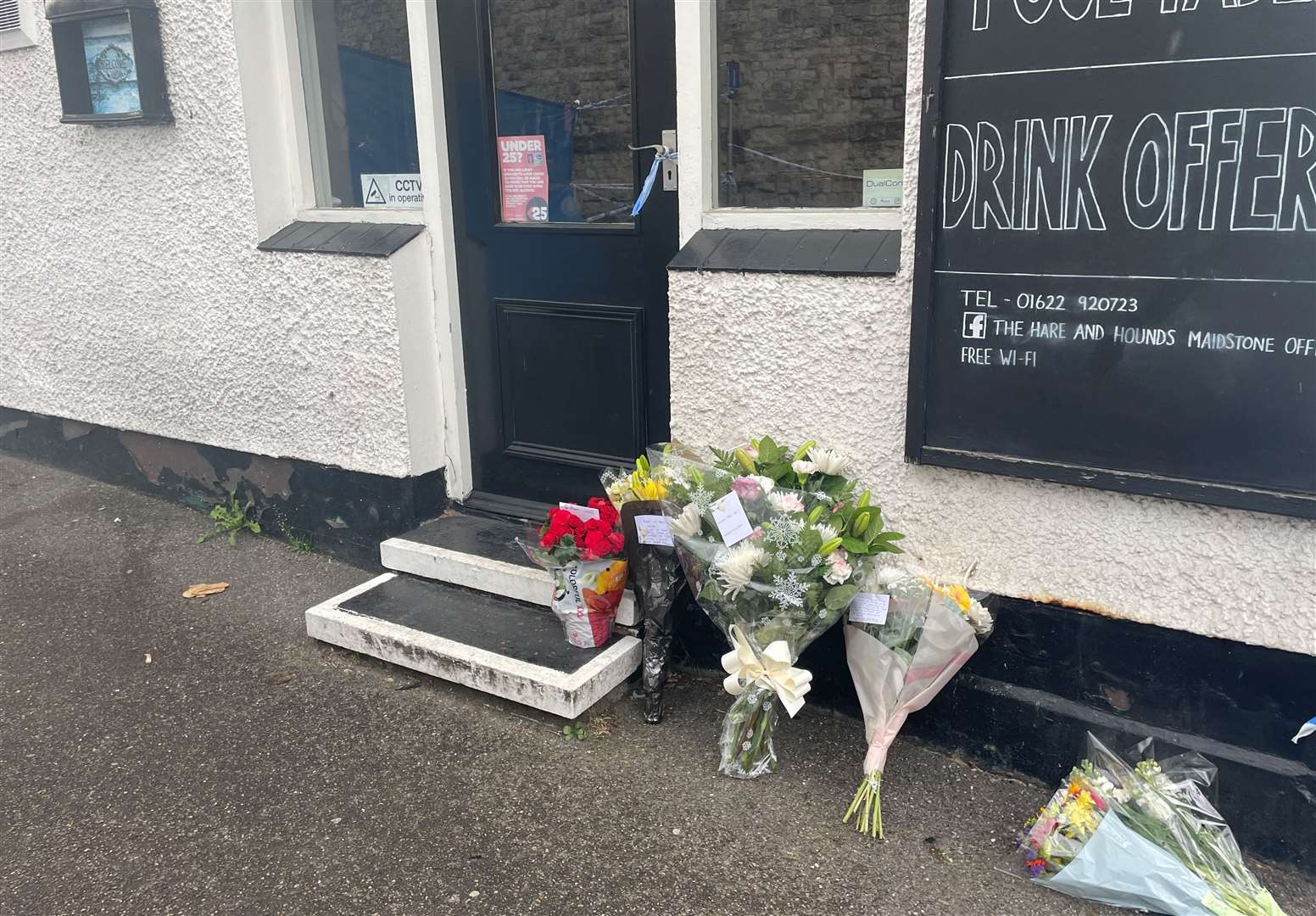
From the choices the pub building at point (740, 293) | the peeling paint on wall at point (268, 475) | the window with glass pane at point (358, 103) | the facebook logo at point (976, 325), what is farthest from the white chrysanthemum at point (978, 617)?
the peeling paint on wall at point (268, 475)

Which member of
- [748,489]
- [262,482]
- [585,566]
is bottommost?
[262,482]

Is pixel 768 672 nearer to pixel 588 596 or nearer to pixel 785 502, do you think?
pixel 785 502

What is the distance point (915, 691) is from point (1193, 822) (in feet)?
2.33

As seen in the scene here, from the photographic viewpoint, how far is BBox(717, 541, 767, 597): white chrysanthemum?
2693 mm

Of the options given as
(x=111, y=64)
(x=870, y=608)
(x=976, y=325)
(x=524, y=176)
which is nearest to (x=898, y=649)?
(x=870, y=608)

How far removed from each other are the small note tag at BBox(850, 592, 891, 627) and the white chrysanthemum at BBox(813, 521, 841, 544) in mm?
197

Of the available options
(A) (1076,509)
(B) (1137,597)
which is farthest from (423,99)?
(B) (1137,597)

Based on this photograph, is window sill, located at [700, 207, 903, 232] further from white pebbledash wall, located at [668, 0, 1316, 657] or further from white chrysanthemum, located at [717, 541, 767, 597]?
white chrysanthemum, located at [717, 541, 767, 597]

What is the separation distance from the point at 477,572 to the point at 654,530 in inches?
41.1

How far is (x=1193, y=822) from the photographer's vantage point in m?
2.40

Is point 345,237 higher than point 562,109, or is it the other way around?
point 562,109

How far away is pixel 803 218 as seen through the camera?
3.16 meters

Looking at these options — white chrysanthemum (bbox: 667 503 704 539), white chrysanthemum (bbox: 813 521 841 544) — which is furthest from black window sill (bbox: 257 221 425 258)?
white chrysanthemum (bbox: 813 521 841 544)

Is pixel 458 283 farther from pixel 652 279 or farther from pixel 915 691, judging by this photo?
pixel 915 691
